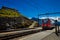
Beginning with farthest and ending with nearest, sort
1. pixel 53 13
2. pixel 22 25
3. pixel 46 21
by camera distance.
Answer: pixel 53 13 → pixel 22 25 → pixel 46 21

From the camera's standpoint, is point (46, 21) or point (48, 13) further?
point (48, 13)

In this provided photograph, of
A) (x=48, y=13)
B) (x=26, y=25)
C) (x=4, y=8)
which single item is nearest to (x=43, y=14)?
(x=48, y=13)

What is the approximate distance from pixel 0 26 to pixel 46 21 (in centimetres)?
1131

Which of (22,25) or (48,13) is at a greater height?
(48,13)

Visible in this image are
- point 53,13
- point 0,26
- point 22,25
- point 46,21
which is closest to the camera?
point 0,26

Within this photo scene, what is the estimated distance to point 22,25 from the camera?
53.7 m

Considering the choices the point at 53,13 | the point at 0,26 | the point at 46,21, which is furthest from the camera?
the point at 53,13

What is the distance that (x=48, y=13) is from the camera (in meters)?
61.1

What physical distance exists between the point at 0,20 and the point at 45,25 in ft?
38.5

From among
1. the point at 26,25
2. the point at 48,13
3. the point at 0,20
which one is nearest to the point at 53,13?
the point at 48,13

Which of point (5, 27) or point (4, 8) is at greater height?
point (4, 8)

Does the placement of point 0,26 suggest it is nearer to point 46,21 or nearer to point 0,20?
point 0,20

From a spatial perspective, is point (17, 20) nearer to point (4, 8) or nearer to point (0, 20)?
point (4, 8)

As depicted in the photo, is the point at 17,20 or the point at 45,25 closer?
the point at 45,25
